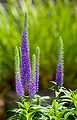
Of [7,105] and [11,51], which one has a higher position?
[11,51]

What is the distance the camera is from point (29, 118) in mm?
822

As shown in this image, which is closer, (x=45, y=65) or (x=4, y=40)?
(x=45, y=65)

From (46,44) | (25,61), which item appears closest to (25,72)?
(25,61)

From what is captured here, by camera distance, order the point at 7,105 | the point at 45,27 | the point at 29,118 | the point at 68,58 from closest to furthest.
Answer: the point at 29,118 < the point at 7,105 < the point at 68,58 < the point at 45,27

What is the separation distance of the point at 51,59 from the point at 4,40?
1.91ft

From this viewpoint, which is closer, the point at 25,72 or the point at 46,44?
the point at 25,72

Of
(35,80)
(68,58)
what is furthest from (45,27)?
(35,80)

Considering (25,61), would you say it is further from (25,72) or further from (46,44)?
(46,44)

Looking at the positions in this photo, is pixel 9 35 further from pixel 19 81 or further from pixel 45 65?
pixel 19 81

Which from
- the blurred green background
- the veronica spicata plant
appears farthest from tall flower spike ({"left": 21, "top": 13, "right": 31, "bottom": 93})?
the blurred green background

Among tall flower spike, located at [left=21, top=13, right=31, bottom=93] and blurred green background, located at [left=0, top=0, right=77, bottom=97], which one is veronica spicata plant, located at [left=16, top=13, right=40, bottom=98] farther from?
blurred green background, located at [left=0, top=0, right=77, bottom=97]

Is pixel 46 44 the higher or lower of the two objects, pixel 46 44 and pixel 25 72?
the higher

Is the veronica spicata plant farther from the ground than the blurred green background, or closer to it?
closer to it

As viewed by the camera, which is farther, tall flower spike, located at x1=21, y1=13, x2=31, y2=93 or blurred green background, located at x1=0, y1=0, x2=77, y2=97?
blurred green background, located at x1=0, y1=0, x2=77, y2=97
